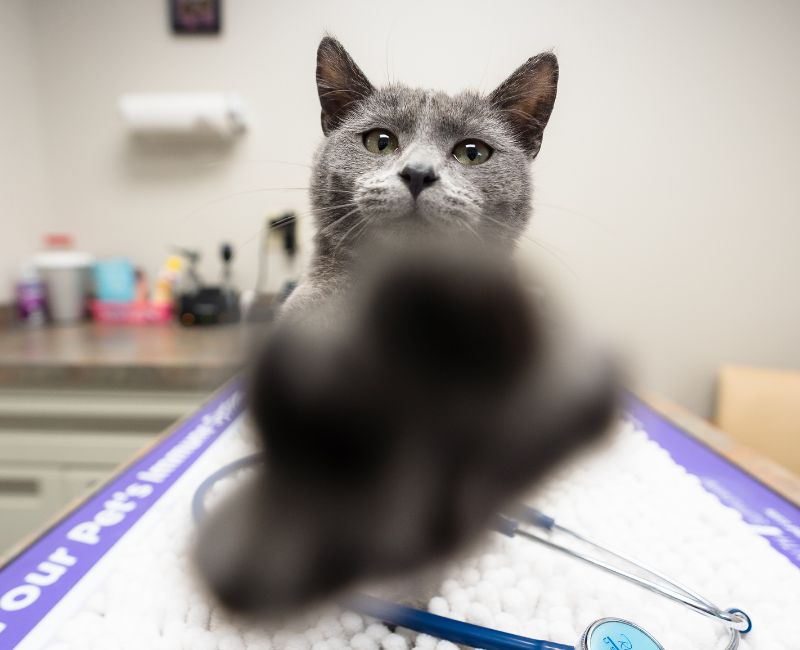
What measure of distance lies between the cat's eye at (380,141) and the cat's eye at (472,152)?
39mm

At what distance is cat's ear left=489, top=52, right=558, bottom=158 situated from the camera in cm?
31

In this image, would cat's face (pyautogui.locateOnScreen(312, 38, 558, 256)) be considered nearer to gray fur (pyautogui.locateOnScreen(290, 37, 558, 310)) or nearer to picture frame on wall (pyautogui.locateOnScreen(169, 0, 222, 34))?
gray fur (pyautogui.locateOnScreen(290, 37, 558, 310))

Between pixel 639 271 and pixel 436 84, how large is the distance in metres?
0.24

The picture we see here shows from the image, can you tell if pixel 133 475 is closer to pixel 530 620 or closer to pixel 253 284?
pixel 253 284

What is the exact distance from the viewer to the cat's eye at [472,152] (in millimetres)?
299

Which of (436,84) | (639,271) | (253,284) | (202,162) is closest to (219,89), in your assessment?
(202,162)

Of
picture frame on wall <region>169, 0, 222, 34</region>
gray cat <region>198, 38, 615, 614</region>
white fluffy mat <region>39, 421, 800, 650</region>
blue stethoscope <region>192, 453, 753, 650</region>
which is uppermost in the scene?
picture frame on wall <region>169, 0, 222, 34</region>

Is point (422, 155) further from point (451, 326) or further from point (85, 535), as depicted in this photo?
point (85, 535)

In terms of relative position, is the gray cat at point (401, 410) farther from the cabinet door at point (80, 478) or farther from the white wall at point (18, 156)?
the white wall at point (18, 156)

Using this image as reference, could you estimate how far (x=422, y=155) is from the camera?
279 millimetres

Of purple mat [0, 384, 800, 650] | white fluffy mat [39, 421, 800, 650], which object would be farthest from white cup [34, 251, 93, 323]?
white fluffy mat [39, 421, 800, 650]

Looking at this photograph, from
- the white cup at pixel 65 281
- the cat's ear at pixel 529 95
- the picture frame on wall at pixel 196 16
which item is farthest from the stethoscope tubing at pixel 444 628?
the white cup at pixel 65 281

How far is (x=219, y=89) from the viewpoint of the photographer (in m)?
0.62

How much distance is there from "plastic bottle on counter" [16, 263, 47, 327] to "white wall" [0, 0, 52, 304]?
6 centimetres
